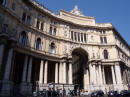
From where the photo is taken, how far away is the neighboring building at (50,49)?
78.3ft

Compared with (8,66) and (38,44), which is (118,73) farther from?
(8,66)

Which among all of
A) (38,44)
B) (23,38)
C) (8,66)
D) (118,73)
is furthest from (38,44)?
(118,73)

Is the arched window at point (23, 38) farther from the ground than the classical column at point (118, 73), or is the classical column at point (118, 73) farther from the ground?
the arched window at point (23, 38)

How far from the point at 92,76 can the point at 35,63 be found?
15.9 m

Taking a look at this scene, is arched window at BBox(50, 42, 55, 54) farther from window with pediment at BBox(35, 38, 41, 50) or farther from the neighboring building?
window with pediment at BBox(35, 38, 41, 50)

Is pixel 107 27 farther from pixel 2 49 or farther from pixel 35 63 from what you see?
pixel 2 49

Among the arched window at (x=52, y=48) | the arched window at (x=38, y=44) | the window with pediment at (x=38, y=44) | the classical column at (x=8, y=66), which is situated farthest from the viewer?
the arched window at (x=52, y=48)

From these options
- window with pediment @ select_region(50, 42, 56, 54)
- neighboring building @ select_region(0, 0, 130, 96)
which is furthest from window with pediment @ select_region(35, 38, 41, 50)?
window with pediment @ select_region(50, 42, 56, 54)

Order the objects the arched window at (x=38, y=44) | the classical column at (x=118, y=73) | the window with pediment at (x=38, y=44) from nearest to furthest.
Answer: the window with pediment at (x=38, y=44) → the arched window at (x=38, y=44) → the classical column at (x=118, y=73)

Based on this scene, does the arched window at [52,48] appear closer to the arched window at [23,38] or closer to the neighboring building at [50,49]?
the neighboring building at [50,49]

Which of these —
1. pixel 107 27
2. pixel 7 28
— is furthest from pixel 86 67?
pixel 7 28

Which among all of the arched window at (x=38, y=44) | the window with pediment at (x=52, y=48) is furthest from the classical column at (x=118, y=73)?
the arched window at (x=38, y=44)

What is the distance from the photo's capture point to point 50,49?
33.2 metres

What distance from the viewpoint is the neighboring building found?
2386 cm
